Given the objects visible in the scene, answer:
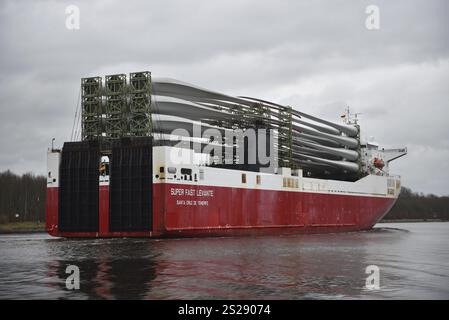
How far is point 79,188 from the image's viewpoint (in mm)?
33750

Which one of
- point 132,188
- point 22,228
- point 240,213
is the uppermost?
point 132,188

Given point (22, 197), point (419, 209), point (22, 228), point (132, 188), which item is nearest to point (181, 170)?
point (132, 188)

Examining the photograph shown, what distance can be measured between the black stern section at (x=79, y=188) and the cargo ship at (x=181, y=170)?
0.20 ft

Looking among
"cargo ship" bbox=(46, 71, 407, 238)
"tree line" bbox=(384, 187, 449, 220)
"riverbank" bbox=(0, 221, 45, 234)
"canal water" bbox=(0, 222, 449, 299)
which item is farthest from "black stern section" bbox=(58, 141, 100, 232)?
"tree line" bbox=(384, 187, 449, 220)

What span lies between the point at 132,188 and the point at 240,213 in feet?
28.3

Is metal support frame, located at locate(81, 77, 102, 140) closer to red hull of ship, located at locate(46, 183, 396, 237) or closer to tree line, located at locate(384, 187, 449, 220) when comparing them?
red hull of ship, located at locate(46, 183, 396, 237)

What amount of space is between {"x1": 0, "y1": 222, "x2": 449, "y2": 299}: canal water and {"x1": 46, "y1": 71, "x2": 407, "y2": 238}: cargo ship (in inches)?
261

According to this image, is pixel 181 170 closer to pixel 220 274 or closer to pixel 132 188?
pixel 132 188

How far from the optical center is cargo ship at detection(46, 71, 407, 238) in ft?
106

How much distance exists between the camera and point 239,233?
37750 millimetres

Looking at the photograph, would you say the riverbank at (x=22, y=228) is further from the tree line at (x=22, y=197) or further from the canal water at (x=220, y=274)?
the canal water at (x=220, y=274)
